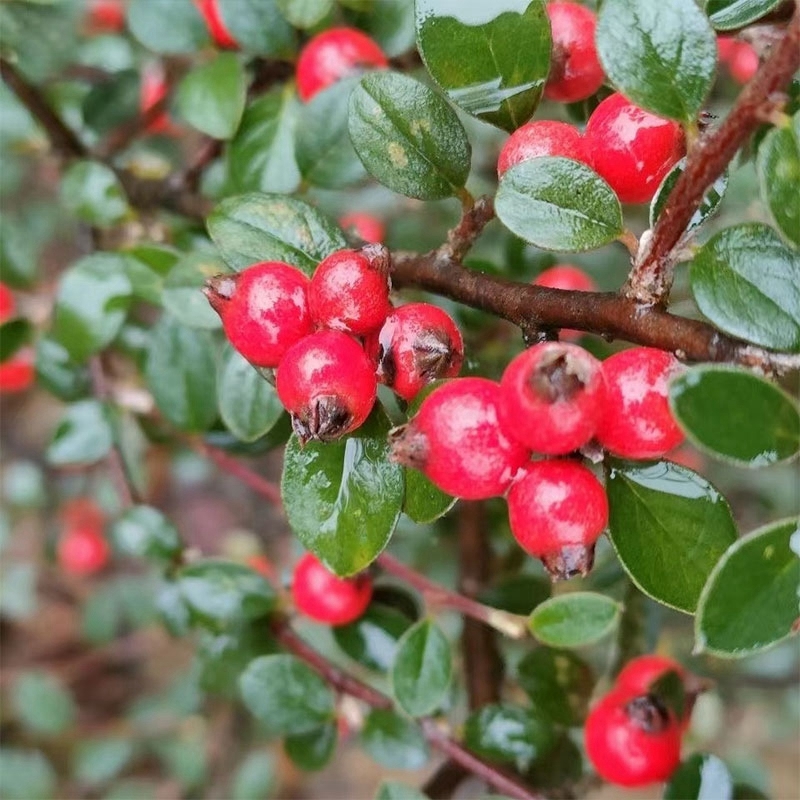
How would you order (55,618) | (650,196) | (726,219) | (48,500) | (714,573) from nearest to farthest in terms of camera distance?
1. (714,573)
2. (650,196)
3. (726,219)
4. (48,500)
5. (55,618)

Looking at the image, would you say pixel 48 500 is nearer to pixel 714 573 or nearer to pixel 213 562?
pixel 213 562

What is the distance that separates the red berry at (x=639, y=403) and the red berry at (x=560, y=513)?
0.12 feet

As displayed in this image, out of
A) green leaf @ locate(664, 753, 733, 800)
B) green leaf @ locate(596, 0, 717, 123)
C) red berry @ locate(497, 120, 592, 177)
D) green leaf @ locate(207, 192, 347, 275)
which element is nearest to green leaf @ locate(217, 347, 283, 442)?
green leaf @ locate(207, 192, 347, 275)

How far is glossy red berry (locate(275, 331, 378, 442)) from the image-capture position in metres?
0.62

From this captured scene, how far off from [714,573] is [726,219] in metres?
1.25

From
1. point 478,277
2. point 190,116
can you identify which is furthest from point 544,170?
point 190,116

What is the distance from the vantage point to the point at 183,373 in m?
1.24

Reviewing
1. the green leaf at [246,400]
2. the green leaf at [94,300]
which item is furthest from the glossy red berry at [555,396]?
the green leaf at [94,300]

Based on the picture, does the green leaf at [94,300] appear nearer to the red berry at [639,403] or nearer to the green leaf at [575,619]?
the green leaf at [575,619]

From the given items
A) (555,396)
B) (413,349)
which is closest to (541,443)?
(555,396)

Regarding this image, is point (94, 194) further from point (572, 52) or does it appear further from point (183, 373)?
point (572, 52)

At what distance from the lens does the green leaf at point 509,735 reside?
1.14 metres

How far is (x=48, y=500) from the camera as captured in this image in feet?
7.73

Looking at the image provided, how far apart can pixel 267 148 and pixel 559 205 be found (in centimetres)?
56
